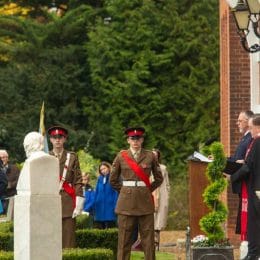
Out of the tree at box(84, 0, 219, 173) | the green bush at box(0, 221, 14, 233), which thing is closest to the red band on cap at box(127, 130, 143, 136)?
the green bush at box(0, 221, 14, 233)

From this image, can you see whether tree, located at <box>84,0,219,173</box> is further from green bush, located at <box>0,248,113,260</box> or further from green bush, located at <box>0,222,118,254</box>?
green bush, located at <box>0,248,113,260</box>

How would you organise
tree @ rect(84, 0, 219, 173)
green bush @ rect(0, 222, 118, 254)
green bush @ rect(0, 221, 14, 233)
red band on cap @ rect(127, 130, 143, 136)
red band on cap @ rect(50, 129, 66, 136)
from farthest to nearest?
tree @ rect(84, 0, 219, 173) → green bush @ rect(0, 222, 118, 254) → green bush @ rect(0, 221, 14, 233) → red band on cap @ rect(127, 130, 143, 136) → red band on cap @ rect(50, 129, 66, 136)

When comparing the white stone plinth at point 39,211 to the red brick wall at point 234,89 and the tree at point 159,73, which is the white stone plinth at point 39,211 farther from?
the tree at point 159,73

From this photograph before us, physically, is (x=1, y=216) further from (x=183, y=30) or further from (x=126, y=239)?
(x=183, y=30)

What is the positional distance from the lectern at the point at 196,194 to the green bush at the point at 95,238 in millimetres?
1333

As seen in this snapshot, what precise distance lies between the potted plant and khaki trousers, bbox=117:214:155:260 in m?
1.12

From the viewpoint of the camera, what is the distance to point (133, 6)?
38719mm

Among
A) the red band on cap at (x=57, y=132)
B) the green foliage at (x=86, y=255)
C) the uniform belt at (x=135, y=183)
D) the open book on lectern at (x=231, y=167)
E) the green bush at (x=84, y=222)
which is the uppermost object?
the red band on cap at (x=57, y=132)

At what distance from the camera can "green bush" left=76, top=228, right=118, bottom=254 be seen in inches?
732

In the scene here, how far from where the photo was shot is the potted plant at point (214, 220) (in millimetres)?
15930

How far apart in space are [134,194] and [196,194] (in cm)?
257

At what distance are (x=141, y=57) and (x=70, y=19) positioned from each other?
4.68 metres

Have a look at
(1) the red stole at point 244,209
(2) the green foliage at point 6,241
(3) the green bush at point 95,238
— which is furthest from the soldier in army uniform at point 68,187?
(1) the red stole at point 244,209

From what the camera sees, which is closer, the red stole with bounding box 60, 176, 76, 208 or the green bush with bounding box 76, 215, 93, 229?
the red stole with bounding box 60, 176, 76, 208
